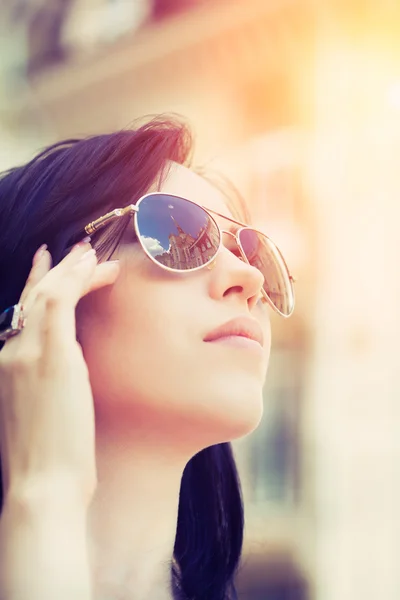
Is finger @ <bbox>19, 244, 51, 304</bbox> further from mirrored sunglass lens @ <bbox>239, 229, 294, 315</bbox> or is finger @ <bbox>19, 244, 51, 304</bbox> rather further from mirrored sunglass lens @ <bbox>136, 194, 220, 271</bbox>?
mirrored sunglass lens @ <bbox>239, 229, 294, 315</bbox>

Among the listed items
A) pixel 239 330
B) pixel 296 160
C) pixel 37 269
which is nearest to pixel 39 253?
pixel 37 269

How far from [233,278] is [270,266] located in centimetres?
13

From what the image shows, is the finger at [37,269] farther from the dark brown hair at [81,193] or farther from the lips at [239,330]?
the lips at [239,330]

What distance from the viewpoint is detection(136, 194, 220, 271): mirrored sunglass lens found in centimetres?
81

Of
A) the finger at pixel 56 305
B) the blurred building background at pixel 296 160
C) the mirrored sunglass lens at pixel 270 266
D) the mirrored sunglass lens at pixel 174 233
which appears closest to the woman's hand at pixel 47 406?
the finger at pixel 56 305

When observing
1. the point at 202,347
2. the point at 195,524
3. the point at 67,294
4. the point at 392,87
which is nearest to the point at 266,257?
the point at 202,347

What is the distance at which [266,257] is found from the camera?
3.12 ft

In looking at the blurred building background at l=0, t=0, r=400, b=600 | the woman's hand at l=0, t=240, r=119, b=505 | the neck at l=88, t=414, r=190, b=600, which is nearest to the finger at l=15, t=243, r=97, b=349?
the woman's hand at l=0, t=240, r=119, b=505

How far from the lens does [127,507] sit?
83cm

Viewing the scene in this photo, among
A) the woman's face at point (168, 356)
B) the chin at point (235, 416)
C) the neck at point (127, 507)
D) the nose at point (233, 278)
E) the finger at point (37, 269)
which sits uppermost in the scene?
the finger at point (37, 269)

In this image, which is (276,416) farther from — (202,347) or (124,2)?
(124,2)

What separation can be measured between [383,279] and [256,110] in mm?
432

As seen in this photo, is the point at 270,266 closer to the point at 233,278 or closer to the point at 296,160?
the point at 233,278

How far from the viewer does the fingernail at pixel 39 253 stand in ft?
2.73
